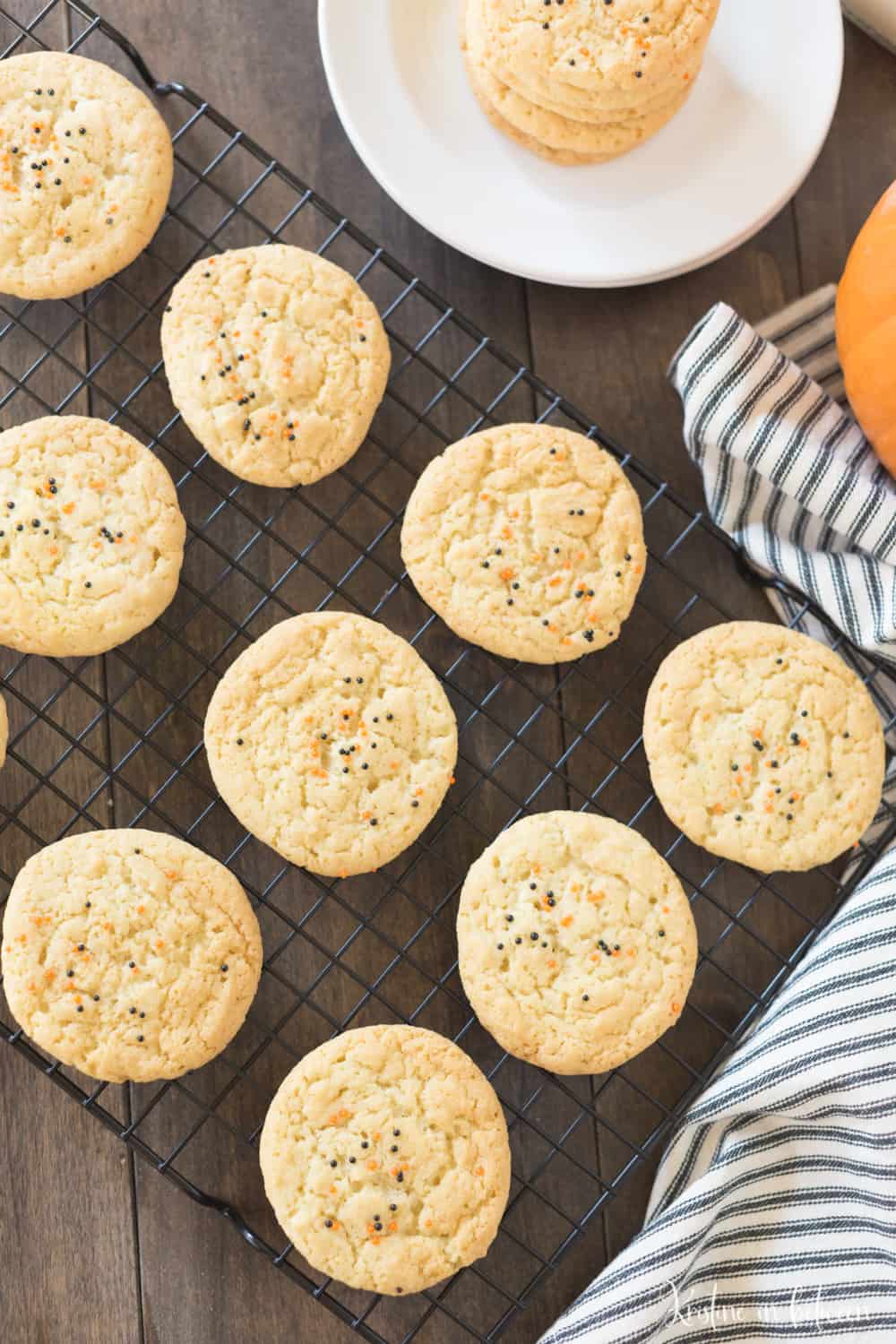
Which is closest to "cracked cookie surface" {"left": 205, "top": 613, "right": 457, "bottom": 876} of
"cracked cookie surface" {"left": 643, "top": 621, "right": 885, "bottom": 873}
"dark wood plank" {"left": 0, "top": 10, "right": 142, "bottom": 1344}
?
"dark wood plank" {"left": 0, "top": 10, "right": 142, "bottom": 1344}

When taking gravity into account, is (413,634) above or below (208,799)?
above

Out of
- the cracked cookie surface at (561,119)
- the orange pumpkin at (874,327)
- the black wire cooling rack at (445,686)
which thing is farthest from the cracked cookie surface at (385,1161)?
the cracked cookie surface at (561,119)

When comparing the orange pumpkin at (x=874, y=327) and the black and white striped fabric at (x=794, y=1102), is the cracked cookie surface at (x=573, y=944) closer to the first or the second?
the black and white striped fabric at (x=794, y=1102)

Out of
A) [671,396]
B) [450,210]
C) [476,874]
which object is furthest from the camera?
[671,396]

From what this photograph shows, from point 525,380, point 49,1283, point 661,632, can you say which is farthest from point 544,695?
point 49,1283

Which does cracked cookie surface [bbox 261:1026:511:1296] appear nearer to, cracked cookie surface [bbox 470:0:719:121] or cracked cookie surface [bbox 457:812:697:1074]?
cracked cookie surface [bbox 457:812:697:1074]

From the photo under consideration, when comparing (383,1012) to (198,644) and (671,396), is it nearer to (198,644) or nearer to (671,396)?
(198,644)
